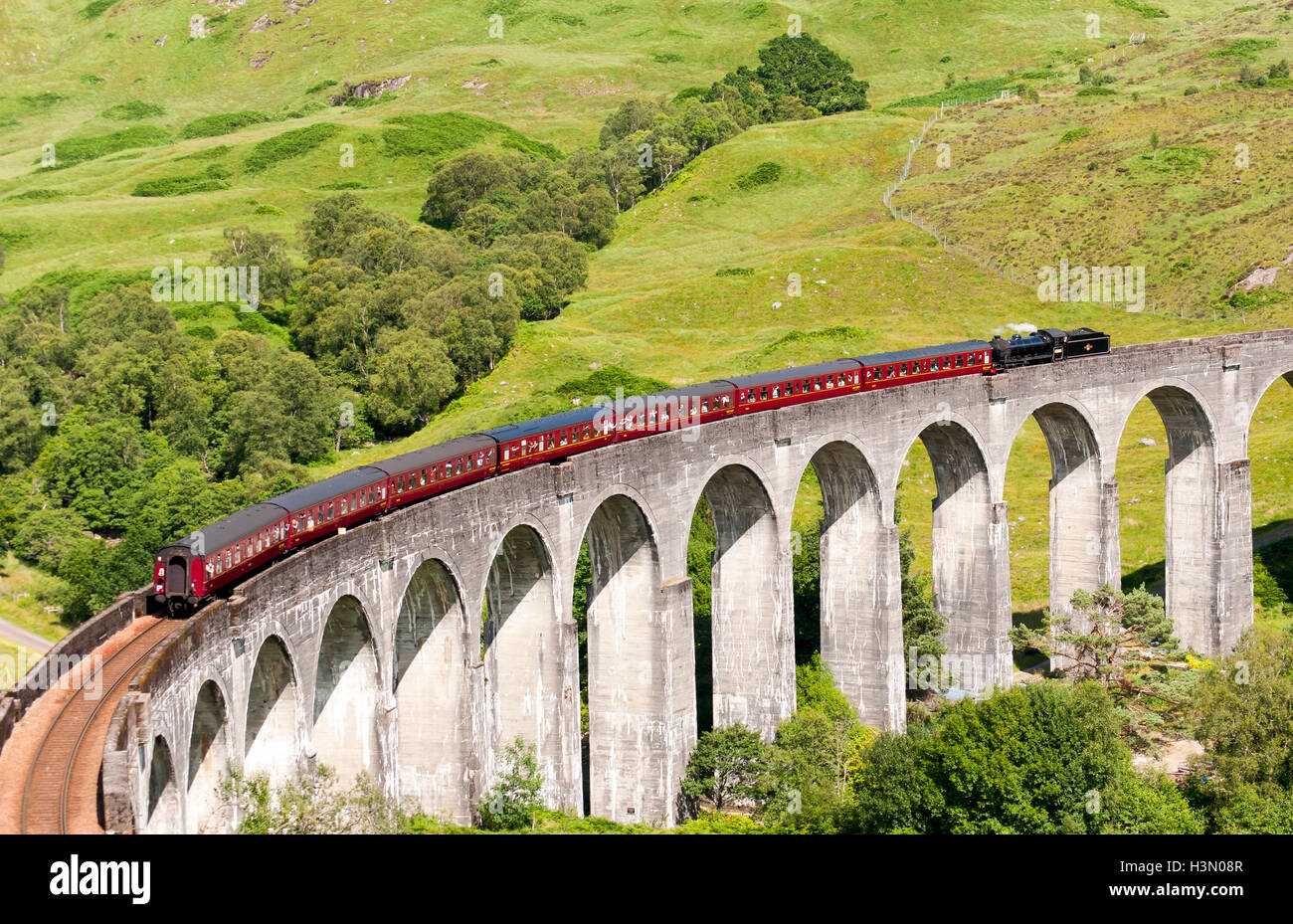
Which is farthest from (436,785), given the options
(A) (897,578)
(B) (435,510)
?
(A) (897,578)

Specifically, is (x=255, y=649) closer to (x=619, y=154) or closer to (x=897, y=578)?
(x=897, y=578)

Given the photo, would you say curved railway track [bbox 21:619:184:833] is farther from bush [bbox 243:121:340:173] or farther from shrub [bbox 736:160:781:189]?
bush [bbox 243:121:340:173]

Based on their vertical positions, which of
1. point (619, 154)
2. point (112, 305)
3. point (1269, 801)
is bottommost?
point (1269, 801)

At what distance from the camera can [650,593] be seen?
58.9 meters

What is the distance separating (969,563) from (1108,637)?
7854 millimetres

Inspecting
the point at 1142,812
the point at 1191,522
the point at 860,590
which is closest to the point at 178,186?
the point at 860,590

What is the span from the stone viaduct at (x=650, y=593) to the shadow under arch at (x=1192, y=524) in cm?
13

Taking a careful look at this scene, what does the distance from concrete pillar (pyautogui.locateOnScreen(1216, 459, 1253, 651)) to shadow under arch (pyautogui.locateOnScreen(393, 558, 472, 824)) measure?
163 ft

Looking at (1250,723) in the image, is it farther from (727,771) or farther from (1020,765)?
(727,771)

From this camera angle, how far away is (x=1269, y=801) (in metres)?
51.4

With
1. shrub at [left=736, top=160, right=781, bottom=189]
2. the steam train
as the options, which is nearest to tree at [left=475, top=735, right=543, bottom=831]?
the steam train

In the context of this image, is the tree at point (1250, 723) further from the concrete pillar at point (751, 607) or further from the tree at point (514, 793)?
the tree at point (514, 793)

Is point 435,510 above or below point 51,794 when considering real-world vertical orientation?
above

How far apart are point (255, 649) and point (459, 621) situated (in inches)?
406
